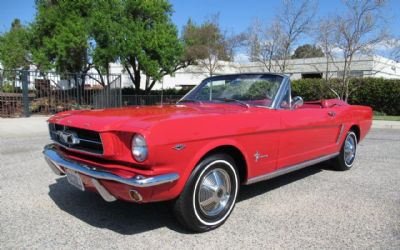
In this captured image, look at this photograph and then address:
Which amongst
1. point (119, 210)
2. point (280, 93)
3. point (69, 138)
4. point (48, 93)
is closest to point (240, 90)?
point (280, 93)

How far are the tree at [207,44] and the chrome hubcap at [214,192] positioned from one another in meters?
20.7

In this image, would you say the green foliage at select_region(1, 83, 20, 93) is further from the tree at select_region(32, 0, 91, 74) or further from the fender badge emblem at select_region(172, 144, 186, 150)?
the fender badge emblem at select_region(172, 144, 186, 150)

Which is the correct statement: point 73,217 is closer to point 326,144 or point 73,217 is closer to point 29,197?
point 29,197

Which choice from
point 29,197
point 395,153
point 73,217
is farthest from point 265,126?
point 395,153

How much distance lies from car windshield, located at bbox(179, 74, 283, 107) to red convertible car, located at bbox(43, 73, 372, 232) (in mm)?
12

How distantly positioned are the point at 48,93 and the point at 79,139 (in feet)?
45.9

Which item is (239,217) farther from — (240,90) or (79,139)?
(79,139)

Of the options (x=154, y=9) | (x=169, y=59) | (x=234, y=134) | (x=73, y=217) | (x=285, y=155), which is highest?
(x=154, y=9)

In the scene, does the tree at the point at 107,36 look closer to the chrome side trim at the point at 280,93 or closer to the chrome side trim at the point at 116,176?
the chrome side trim at the point at 280,93

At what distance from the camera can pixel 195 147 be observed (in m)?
3.40

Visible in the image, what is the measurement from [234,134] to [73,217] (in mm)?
1850

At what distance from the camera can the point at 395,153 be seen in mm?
8039

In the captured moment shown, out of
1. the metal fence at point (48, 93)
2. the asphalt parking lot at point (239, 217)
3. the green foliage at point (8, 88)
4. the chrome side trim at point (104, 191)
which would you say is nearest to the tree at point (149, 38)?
the metal fence at point (48, 93)

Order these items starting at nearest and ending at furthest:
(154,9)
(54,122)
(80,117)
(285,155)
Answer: (80,117) < (54,122) < (285,155) < (154,9)
